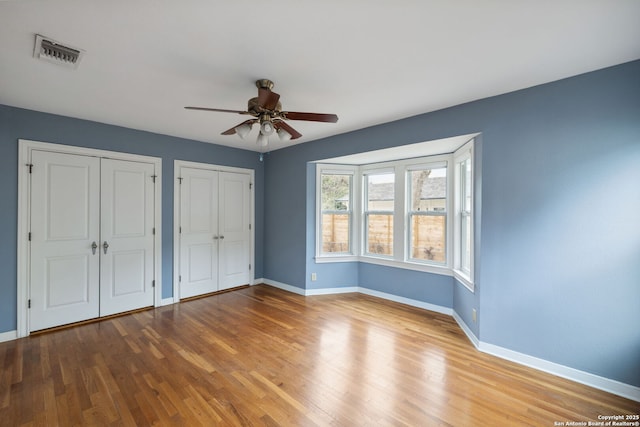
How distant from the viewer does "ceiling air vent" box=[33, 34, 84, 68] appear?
6.10 ft

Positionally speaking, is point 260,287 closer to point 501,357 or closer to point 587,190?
point 501,357

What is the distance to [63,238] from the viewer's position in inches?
A: 128

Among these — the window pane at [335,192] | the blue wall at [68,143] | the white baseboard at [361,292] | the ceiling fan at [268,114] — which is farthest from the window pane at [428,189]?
the blue wall at [68,143]

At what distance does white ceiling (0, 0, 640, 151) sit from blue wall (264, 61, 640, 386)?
0.79ft

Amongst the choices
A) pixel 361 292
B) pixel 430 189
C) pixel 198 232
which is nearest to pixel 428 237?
pixel 430 189

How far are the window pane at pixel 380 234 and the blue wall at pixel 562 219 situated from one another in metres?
1.45

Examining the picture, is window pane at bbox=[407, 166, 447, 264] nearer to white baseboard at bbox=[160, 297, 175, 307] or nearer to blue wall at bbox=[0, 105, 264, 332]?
blue wall at bbox=[0, 105, 264, 332]

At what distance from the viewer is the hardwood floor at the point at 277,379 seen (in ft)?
6.17

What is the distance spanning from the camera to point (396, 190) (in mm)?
4203

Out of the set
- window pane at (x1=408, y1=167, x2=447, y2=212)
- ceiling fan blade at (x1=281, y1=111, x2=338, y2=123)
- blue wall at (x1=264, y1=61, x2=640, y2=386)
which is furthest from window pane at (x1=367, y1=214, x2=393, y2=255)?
ceiling fan blade at (x1=281, y1=111, x2=338, y2=123)

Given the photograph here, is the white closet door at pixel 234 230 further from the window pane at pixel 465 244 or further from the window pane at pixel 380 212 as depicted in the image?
the window pane at pixel 465 244

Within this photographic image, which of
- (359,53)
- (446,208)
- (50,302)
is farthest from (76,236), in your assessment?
(446,208)

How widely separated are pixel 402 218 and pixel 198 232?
3234mm

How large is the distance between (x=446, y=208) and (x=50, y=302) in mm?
5024
